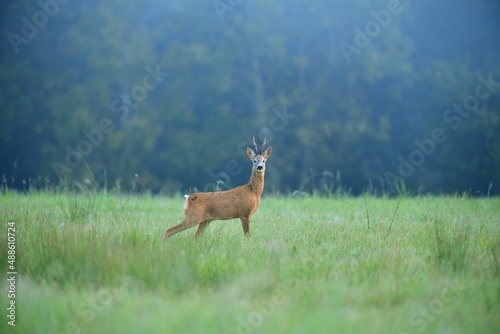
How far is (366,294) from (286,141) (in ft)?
72.4

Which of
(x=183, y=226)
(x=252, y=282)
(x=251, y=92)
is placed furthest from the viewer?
(x=251, y=92)

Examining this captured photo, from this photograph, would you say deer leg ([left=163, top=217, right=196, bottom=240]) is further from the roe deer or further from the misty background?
the misty background

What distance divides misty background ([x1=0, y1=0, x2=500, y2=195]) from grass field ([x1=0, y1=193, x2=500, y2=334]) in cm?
1761

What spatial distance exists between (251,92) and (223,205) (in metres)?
20.4

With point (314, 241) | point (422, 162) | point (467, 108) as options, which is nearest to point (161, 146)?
point (422, 162)

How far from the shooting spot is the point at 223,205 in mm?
8102

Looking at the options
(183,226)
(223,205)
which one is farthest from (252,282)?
(223,205)

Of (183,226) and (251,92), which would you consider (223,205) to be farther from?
(251,92)

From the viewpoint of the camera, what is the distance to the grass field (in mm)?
4742

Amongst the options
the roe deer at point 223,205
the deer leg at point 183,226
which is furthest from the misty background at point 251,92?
the deer leg at point 183,226

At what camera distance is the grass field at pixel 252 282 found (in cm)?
474

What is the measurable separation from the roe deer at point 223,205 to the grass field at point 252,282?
0.78ft

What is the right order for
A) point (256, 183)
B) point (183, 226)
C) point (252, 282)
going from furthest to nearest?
1. point (256, 183)
2. point (183, 226)
3. point (252, 282)

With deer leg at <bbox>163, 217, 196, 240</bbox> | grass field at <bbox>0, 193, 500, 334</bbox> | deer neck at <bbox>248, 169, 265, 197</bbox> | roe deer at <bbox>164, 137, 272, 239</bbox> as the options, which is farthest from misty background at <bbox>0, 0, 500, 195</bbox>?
grass field at <bbox>0, 193, 500, 334</bbox>
